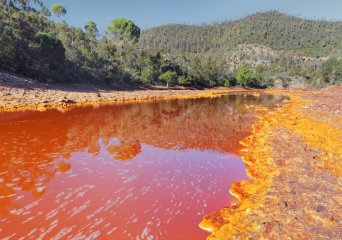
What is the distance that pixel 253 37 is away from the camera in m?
173

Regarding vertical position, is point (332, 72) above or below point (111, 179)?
above

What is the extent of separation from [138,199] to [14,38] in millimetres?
33757

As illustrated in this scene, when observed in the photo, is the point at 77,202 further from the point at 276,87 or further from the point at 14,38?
the point at 276,87

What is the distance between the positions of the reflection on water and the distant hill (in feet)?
463

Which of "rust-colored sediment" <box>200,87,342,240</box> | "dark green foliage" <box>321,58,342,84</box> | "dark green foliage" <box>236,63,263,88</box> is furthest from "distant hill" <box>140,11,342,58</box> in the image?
"rust-colored sediment" <box>200,87,342,240</box>

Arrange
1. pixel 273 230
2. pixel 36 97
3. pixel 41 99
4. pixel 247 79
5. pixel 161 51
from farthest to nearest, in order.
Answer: pixel 247 79 → pixel 161 51 → pixel 36 97 → pixel 41 99 → pixel 273 230

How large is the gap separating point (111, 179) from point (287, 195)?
4.91 m

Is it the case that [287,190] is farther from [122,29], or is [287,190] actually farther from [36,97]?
[122,29]

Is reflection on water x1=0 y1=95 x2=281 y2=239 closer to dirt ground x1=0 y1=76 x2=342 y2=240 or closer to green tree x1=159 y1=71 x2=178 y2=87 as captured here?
dirt ground x1=0 y1=76 x2=342 y2=240

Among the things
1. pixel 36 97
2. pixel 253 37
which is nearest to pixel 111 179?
pixel 36 97

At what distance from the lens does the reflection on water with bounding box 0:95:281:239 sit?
6.08 m

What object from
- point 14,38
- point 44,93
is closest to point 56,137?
point 44,93

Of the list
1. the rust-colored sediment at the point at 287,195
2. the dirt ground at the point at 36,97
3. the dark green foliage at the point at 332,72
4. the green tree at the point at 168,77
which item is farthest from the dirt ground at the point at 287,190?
the dark green foliage at the point at 332,72

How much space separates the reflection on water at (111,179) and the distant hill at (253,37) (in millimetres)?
141039
